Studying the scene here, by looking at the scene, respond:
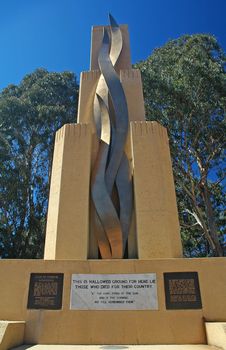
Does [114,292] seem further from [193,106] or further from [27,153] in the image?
[27,153]

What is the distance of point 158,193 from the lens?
305 inches

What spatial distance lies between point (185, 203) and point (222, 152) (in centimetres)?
469

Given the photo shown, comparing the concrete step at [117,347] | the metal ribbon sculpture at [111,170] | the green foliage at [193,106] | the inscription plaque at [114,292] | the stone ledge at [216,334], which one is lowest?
the concrete step at [117,347]

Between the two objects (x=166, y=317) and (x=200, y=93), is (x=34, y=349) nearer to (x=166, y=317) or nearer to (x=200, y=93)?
(x=166, y=317)

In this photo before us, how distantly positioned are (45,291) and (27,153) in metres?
14.0

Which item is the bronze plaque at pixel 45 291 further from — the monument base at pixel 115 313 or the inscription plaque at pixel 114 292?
the inscription plaque at pixel 114 292

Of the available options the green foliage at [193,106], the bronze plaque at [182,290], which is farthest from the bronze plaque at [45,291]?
the green foliage at [193,106]

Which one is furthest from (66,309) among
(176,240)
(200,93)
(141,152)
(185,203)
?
(185,203)

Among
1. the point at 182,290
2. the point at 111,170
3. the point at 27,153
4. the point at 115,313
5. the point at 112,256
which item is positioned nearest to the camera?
the point at 115,313

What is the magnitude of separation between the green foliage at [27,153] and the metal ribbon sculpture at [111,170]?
30.4 feet

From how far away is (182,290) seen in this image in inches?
240

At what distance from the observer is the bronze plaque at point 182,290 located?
5.94 metres

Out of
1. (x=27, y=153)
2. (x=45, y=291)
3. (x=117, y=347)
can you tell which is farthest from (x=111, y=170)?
(x=27, y=153)

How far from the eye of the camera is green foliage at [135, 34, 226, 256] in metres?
15.1
